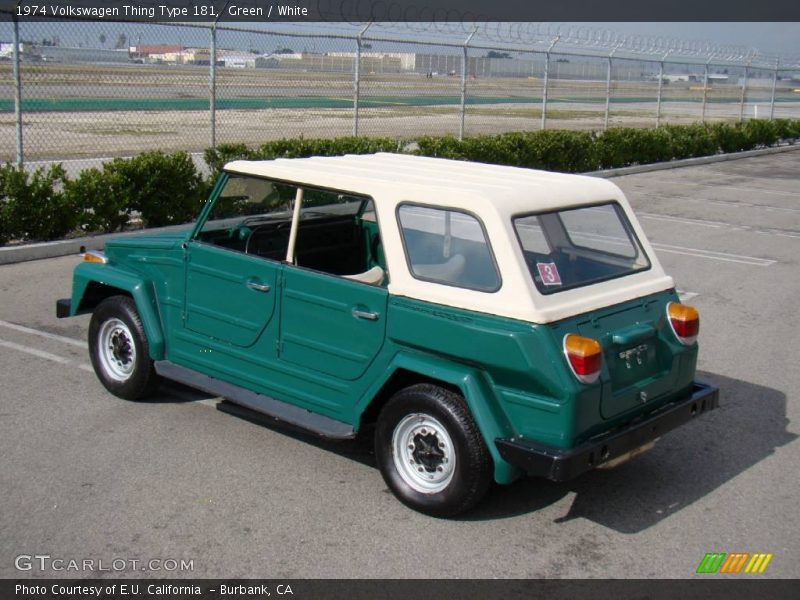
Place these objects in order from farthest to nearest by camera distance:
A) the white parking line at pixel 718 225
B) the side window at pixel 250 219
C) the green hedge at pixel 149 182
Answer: the white parking line at pixel 718 225, the green hedge at pixel 149 182, the side window at pixel 250 219

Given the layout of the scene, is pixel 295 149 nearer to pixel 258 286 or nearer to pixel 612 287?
pixel 258 286

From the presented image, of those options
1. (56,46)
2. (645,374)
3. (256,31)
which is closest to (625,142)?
(256,31)

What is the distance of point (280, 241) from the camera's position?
5.98m

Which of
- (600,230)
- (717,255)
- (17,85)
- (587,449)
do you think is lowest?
(717,255)

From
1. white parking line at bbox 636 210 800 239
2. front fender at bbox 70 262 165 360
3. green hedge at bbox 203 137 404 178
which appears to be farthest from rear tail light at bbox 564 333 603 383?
white parking line at bbox 636 210 800 239

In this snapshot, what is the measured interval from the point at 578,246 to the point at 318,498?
76.6 inches

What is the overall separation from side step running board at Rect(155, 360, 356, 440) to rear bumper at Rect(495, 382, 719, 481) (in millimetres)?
1024

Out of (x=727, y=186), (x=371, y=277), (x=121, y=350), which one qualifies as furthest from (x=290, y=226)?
(x=727, y=186)

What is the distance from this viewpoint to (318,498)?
5234 mm

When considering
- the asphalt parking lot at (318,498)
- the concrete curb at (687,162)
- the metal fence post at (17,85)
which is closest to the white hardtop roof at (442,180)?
the asphalt parking lot at (318,498)

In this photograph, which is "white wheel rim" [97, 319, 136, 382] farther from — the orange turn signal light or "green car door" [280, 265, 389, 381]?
"green car door" [280, 265, 389, 381]

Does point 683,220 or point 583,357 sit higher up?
point 583,357

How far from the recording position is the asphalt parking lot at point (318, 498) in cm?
463

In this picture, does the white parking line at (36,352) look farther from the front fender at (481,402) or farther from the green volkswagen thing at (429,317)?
the front fender at (481,402)
